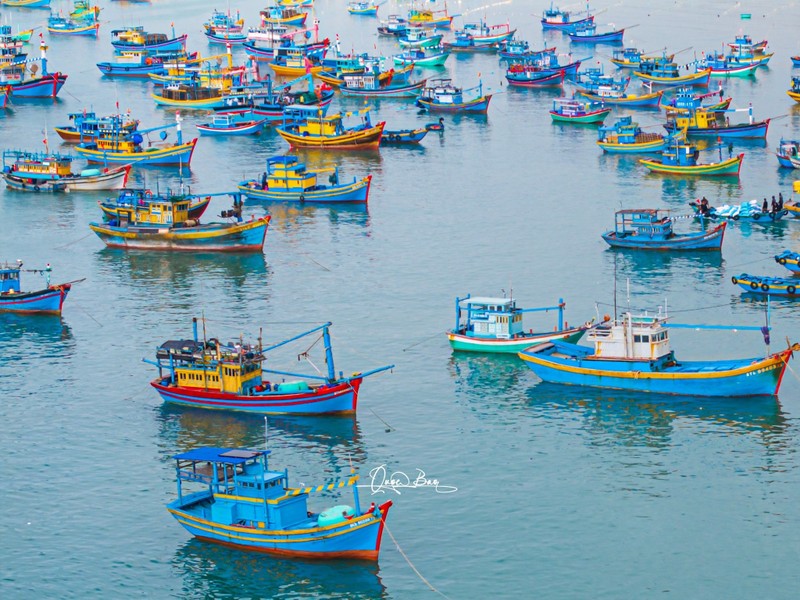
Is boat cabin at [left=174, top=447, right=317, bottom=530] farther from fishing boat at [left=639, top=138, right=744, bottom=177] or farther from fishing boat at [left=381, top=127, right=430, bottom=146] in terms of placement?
fishing boat at [left=381, top=127, right=430, bottom=146]

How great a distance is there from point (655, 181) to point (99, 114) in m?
73.7

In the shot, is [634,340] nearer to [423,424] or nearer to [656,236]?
[423,424]

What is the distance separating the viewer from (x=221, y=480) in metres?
73.0

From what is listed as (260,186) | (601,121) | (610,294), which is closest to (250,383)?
(610,294)

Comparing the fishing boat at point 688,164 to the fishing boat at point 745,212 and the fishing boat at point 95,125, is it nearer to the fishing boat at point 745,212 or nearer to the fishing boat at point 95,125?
the fishing boat at point 745,212

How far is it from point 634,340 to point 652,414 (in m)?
5.12

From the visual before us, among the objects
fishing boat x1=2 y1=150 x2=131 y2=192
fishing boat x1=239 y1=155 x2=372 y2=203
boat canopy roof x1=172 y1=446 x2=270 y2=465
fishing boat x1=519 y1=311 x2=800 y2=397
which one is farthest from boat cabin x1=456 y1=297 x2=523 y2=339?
fishing boat x1=2 y1=150 x2=131 y2=192

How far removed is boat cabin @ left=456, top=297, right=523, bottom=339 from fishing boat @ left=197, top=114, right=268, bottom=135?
273 ft

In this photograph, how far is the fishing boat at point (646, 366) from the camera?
90.1m

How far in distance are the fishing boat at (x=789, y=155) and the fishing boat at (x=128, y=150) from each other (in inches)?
2241

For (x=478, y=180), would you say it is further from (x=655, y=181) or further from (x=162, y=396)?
(x=162, y=396)

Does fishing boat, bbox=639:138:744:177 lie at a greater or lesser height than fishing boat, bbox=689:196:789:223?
greater

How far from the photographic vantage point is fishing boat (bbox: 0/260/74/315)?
10906 cm

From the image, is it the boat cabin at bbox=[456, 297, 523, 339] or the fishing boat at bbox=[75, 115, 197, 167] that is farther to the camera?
the fishing boat at bbox=[75, 115, 197, 167]
